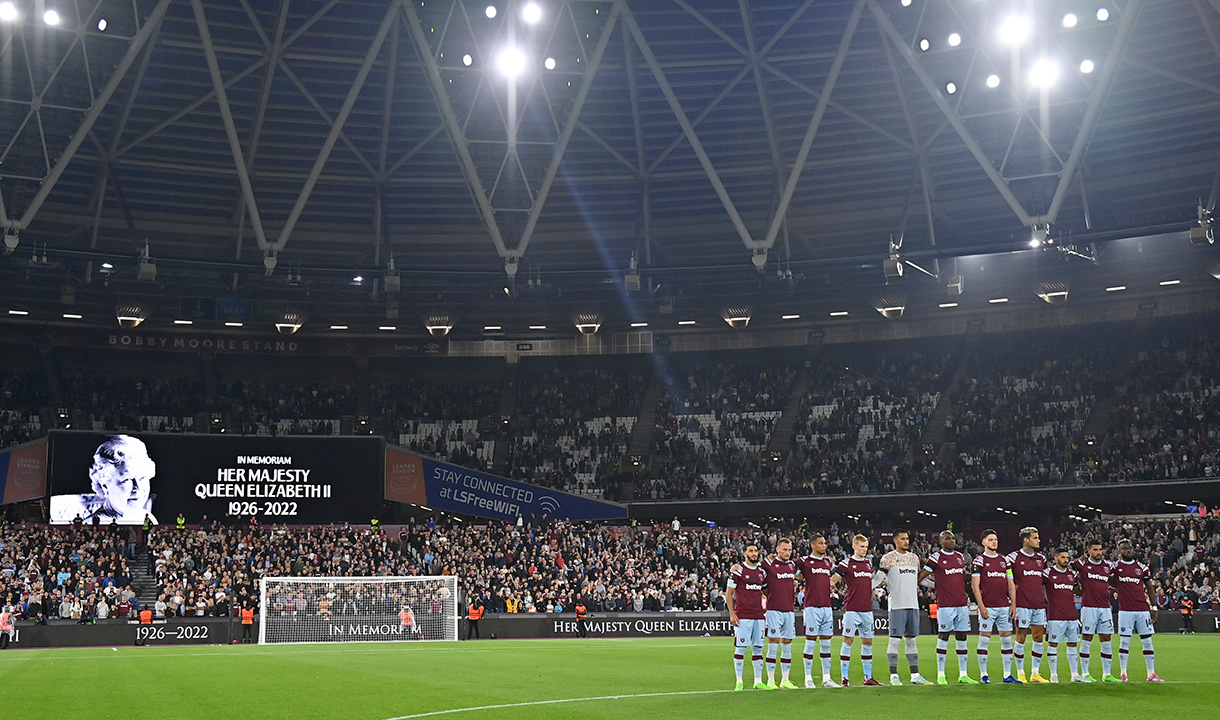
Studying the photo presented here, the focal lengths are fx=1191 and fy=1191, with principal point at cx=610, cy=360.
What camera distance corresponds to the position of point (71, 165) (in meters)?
42.9

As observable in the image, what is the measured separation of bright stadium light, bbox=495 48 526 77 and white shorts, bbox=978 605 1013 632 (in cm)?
2278

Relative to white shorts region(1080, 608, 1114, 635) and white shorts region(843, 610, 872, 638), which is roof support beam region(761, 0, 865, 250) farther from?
white shorts region(843, 610, 872, 638)

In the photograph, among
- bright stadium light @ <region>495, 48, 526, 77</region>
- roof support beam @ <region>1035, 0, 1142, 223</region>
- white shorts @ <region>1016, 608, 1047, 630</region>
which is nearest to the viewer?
white shorts @ <region>1016, 608, 1047, 630</region>

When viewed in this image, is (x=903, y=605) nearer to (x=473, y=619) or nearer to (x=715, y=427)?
(x=473, y=619)

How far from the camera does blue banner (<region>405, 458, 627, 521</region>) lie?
2053 inches

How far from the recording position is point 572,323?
5491cm

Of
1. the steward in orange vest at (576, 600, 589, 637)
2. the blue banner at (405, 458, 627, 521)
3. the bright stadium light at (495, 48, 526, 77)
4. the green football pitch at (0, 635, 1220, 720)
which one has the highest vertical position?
the bright stadium light at (495, 48, 526, 77)

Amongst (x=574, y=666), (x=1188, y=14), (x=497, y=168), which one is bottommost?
(x=574, y=666)

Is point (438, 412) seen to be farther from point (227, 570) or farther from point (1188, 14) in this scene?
point (1188, 14)

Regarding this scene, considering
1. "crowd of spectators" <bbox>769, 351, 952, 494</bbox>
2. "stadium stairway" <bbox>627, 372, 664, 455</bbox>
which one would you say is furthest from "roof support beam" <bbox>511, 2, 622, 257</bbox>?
"crowd of spectators" <bbox>769, 351, 952, 494</bbox>

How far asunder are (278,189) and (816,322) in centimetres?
2707

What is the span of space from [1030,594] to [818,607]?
11.7 feet

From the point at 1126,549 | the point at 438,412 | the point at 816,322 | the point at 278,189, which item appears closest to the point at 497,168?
the point at 278,189

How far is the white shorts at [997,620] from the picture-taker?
56.9ft
